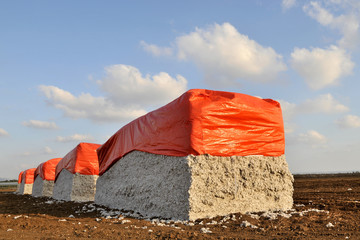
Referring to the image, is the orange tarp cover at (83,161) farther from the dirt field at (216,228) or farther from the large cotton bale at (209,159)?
the dirt field at (216,228)

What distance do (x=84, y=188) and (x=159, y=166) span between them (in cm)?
765

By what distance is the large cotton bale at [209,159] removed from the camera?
589 centimetres

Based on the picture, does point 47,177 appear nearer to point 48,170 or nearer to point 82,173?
point 48,170

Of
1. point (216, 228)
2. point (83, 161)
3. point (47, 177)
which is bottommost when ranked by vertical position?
point (47, 177)

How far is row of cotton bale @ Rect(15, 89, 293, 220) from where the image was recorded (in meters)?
5.90

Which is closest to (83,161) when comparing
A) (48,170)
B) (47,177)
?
(48,170)

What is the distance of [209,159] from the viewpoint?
6004 mm

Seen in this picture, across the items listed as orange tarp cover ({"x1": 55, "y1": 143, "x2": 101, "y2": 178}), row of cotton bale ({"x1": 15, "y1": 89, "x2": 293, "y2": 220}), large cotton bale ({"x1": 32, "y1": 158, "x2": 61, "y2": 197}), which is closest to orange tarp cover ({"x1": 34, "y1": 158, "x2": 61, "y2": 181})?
large cotton bale ({"x1": 32, "y1": 158, "x2": 61, "y2": 197})

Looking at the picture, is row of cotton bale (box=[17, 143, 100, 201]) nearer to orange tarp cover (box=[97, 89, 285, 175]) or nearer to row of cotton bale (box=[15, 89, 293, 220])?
row of cotton bale (box=[15, 89, 293, 220])

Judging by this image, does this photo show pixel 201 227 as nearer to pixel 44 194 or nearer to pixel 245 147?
pixel 245 147

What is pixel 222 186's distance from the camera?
6062mm

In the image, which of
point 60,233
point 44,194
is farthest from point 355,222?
point 44,194

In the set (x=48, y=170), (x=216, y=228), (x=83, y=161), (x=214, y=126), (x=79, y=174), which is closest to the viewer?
(x=216, y=228)

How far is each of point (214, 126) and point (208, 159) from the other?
2.54ft
